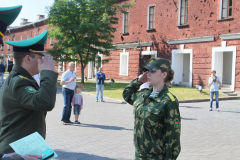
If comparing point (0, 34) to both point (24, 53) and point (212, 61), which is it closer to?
point (24, 53)

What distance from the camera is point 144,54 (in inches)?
1097

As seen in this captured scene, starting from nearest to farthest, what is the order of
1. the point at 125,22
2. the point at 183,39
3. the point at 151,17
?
the point at 183,39 → the point at 151,17 → the point at 125,22

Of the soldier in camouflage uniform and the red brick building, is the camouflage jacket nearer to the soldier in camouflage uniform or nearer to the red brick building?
the soldier in camouflage uniform

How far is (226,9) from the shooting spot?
20.8 m

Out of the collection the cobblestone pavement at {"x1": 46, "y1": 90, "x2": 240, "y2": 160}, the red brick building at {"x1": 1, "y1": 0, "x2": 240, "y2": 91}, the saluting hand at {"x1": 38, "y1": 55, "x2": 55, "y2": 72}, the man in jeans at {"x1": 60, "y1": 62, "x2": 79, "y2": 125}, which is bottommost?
the cobblestone pavement at {"x1": 46, "y1": 90, "x2": 240, "y2": 160}

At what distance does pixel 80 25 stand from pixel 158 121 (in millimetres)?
23083

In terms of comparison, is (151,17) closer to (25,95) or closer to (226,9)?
(226,9)

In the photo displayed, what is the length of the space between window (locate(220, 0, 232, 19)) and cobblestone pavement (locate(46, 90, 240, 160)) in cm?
1142

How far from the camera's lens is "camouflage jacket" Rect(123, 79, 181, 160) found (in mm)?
2861

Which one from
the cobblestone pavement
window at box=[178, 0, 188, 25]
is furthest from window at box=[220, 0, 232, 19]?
the cobblestone pavement

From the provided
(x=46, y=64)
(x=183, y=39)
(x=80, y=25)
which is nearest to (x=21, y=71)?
(x=46, y=64)

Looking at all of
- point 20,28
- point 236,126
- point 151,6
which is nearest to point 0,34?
point 236,126

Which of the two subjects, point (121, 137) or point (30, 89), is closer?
point (30, 89)

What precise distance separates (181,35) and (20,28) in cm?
3890
